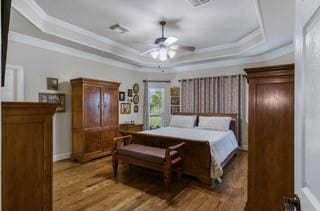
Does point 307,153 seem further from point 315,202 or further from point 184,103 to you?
point 184,103

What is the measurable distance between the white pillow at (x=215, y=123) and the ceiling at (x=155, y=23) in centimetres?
171

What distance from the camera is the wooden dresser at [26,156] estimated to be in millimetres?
1412

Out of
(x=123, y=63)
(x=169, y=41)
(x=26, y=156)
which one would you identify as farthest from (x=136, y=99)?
(x=26, y=156)

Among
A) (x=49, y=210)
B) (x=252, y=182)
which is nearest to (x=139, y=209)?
(x=49, y=210)

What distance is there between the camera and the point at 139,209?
2.33 metres

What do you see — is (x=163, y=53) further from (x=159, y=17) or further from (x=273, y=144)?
(x=273, y=144)

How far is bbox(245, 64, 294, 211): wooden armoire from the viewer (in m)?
1.68

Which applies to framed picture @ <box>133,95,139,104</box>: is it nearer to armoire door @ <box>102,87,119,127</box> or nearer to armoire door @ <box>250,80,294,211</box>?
armoire door @ <box>102,87,119,127</box>

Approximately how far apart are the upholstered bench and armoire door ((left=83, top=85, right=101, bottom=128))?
1123mm

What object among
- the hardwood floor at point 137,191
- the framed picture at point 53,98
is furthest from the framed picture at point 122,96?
the hardwood floor at point 137,191

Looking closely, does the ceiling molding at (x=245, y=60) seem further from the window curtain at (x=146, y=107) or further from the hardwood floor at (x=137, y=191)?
the hardwood floor at (x=137, y=191)

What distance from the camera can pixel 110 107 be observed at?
4.81 m

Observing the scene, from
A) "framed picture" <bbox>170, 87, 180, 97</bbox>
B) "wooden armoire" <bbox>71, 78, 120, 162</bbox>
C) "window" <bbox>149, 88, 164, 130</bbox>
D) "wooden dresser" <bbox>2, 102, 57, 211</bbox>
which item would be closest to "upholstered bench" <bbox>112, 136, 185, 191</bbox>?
"wooden armoire" <bbox>71, 78, 120, 162</bbox>

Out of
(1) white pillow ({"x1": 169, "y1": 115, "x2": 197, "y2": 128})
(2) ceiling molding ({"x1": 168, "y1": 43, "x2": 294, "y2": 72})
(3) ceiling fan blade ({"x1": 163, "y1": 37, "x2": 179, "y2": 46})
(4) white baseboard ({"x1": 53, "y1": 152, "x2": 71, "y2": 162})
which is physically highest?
(2) ceiling molding ({"x1": 168, "y1": 43, "x2": 294, "y2": 72})
